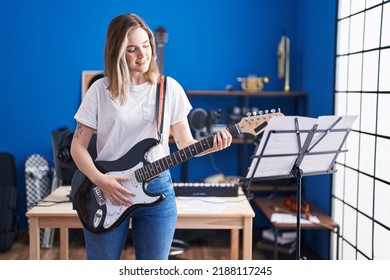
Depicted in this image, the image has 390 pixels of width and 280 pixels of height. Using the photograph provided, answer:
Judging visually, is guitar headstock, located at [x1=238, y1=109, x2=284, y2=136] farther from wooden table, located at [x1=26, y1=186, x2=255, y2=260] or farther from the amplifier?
the amplifier

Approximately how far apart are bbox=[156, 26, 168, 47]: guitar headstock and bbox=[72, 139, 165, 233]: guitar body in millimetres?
2118

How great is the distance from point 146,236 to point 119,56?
1.89 ft

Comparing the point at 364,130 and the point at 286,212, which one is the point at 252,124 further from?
the point at 286,212

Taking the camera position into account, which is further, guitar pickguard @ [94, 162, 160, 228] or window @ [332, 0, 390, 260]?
window @ [332, 0, 390, 260]

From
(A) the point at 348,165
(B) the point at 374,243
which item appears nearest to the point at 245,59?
(A) the point at 348,165

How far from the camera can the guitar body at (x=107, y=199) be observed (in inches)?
69.6

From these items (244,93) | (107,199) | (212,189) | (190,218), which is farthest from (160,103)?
(244,93)

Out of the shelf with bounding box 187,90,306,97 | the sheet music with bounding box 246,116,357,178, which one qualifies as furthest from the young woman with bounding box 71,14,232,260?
the shelf with bounding box 187,90,306,97

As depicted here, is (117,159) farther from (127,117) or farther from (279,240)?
(279,240)

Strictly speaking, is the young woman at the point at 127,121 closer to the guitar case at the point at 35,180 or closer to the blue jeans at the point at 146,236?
the blue jeans at the point at 146,236

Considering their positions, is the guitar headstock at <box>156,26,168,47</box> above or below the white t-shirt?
above

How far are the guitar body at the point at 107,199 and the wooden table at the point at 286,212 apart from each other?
147cm

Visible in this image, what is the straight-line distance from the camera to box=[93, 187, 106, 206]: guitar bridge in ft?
6.11
